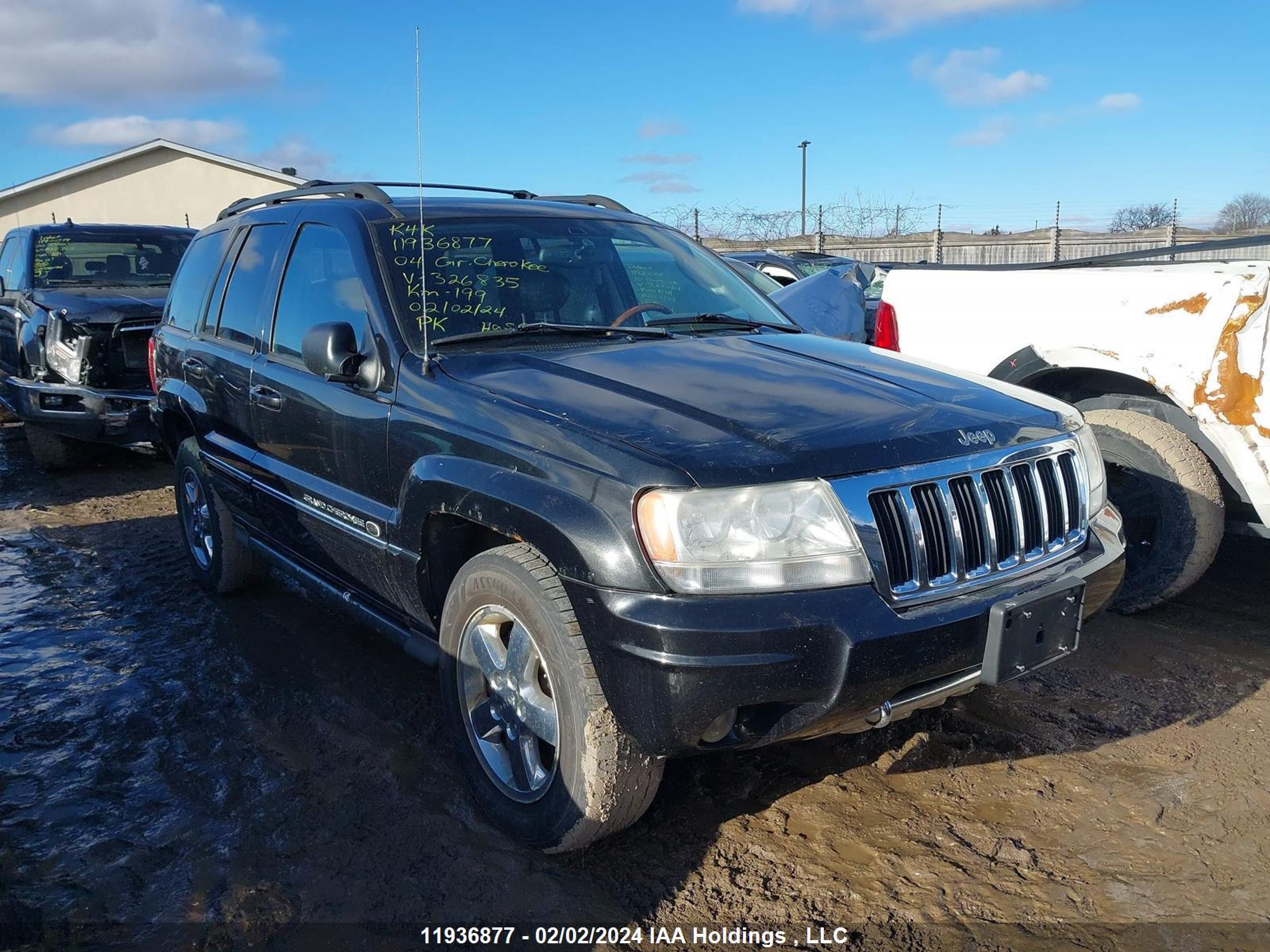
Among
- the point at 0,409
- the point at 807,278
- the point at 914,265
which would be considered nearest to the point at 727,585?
the point at 914,265

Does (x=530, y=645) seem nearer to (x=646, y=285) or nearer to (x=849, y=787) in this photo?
(x=849, y=787)

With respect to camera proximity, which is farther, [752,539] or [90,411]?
[90,411]

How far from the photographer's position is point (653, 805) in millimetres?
3086

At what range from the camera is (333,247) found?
3709mm

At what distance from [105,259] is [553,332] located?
23.8 ft

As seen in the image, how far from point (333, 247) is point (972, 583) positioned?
2.58 meters

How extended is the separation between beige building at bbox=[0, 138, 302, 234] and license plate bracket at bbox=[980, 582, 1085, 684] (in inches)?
1161

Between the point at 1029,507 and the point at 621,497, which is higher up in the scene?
the point at 621,497

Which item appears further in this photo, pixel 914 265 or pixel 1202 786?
pixel 914 265

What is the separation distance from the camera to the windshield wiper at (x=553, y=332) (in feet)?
10.7

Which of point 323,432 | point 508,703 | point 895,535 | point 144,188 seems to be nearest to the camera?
point 895,535

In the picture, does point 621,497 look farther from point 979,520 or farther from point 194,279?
point 194,279

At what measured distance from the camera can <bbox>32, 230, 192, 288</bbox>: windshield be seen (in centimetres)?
856

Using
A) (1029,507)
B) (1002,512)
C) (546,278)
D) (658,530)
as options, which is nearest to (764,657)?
(658,530)
